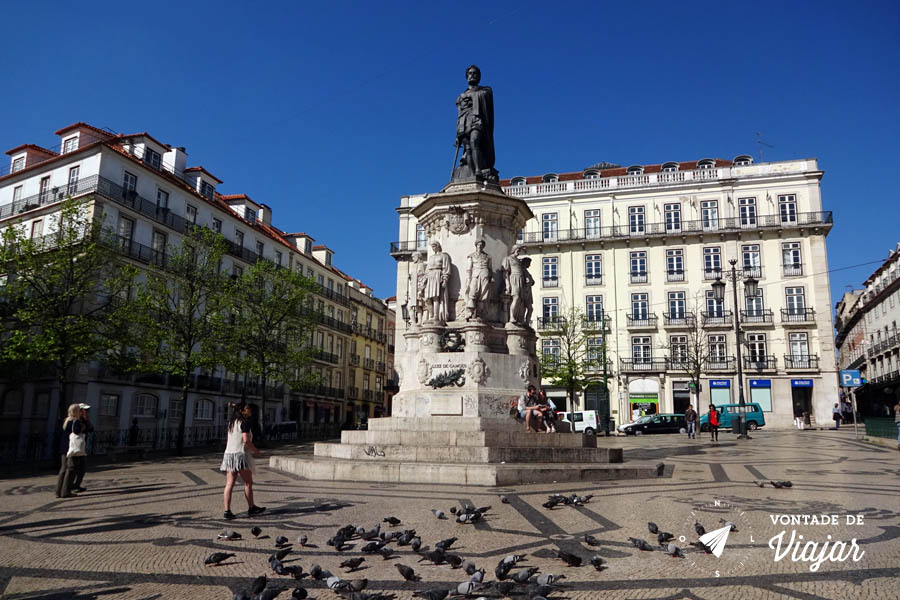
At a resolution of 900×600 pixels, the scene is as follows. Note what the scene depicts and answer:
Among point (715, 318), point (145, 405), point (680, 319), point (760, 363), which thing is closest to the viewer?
point (145, 405)

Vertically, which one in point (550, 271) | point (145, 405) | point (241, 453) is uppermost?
point (550, 271)

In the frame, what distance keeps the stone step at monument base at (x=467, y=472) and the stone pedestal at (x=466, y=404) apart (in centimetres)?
2

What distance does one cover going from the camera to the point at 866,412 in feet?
195

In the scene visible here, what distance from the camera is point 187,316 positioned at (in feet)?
81.5

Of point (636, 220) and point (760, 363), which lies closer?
point (760, 363)

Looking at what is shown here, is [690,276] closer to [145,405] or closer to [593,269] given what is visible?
[593,269]

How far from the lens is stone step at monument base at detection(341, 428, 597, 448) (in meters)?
11.0

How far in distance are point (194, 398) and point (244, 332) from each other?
12745 mm

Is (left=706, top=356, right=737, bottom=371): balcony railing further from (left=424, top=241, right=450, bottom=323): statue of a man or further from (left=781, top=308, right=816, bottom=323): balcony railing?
(left=424, top=241, right=450, bottom=323): statue of a man

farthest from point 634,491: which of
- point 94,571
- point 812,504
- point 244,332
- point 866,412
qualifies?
point 866,412

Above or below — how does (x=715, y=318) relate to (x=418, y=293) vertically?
above

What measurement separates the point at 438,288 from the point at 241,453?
662cm

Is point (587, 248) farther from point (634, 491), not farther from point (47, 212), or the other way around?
point (634, 491)

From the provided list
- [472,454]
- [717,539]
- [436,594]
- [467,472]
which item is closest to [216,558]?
[436,594]
